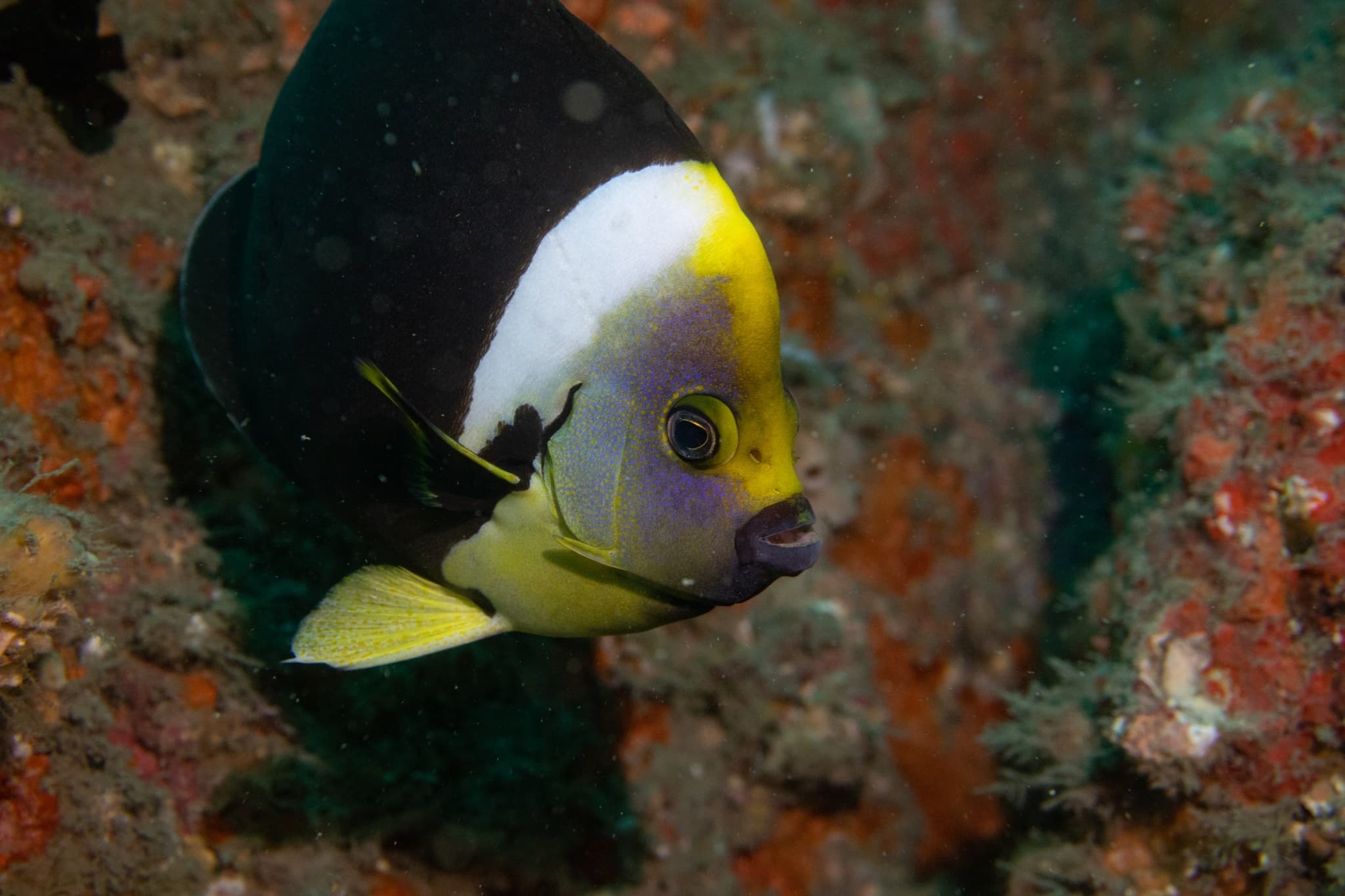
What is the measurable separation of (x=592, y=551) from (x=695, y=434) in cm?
31

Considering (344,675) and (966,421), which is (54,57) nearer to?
(344,675)

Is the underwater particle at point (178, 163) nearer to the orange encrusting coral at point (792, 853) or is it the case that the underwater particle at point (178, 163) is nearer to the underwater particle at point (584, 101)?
the underwater particle at point (584, 101)

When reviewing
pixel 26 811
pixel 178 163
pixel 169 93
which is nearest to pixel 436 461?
pixel 26 811

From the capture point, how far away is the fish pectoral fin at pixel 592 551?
5.30 feet

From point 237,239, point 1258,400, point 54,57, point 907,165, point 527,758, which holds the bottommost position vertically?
point 527,758

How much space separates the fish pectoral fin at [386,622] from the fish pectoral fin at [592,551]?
1.16 ft

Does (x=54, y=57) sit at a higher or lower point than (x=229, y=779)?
higher

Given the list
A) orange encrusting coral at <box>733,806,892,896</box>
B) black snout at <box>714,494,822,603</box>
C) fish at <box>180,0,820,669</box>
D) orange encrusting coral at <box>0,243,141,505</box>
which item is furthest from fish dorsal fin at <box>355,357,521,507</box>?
orange encrusting coral at <box>733,806,892,896</box>

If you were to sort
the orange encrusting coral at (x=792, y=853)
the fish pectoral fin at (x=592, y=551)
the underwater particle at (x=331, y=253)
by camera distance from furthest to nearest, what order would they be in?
the orange encrusting coral at (x=792, y=853) < the underwater particle at (x=331, y=253) < the fish pectoral fin at (x=592, y=551)

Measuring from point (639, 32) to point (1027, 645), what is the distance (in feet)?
13.3

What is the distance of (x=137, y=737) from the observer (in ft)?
9.21

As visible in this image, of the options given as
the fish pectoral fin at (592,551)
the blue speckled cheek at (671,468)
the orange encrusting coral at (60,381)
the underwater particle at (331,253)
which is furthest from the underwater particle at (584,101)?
the orange encrusting coral at (60,381)

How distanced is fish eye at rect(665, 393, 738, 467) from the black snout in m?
0.15

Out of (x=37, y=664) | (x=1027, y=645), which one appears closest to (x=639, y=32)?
(x=37, y=664)
